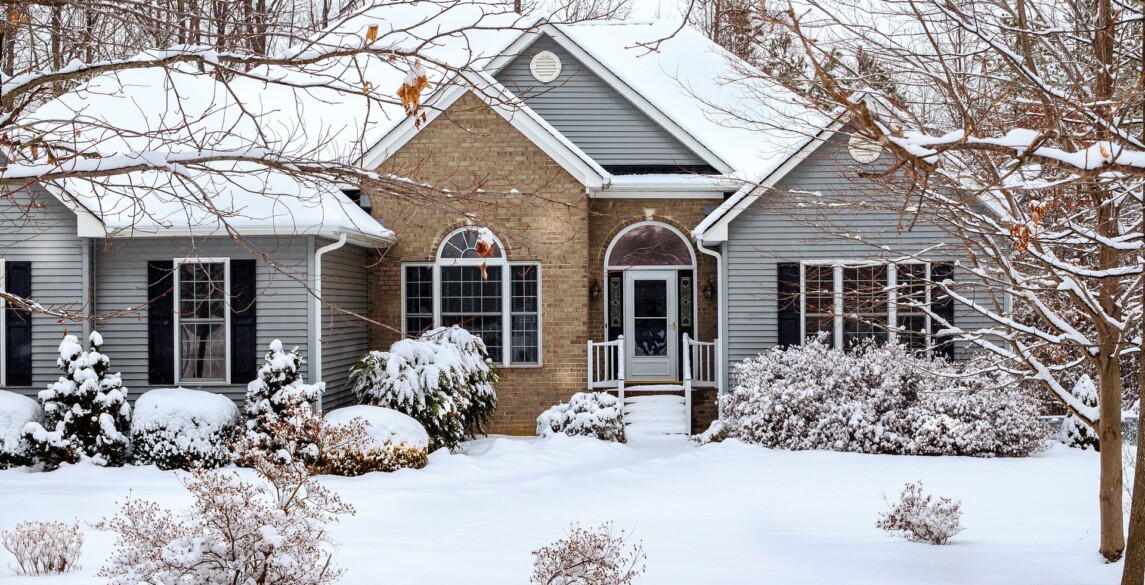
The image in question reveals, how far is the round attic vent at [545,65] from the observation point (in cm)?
1948

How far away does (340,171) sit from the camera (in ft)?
16.1

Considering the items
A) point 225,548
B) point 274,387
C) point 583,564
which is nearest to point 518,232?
point 274,387

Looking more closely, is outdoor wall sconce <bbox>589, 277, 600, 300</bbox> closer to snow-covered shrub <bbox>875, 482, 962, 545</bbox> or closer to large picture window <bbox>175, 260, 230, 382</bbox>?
large picture window <bbox>175, 260, 230, 382</bbox>

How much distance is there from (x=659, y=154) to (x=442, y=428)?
694cm

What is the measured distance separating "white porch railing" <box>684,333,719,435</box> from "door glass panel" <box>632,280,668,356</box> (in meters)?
0.58

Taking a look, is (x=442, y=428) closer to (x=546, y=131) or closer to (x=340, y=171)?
(x=546, y=131)

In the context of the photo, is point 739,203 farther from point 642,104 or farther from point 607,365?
point 607,365

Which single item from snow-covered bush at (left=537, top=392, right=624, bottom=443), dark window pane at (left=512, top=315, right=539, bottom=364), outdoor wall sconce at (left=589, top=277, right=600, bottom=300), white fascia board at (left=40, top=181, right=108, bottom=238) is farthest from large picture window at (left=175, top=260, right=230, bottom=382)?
outdoor wall sconce at (left=589, top=277, right=600, bottom=300)

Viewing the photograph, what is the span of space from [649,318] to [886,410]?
5097mm

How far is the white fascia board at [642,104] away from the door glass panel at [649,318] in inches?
95.4

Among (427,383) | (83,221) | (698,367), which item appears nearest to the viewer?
(427,383)

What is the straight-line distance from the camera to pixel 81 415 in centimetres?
1420

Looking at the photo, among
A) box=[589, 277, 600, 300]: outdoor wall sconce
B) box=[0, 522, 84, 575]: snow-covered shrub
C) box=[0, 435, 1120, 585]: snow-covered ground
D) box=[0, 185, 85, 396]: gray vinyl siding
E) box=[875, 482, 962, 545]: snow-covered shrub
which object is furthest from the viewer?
box=[589, 277, 600, 300]: outdoor wall sconce

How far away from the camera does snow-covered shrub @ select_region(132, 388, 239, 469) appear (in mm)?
14164
